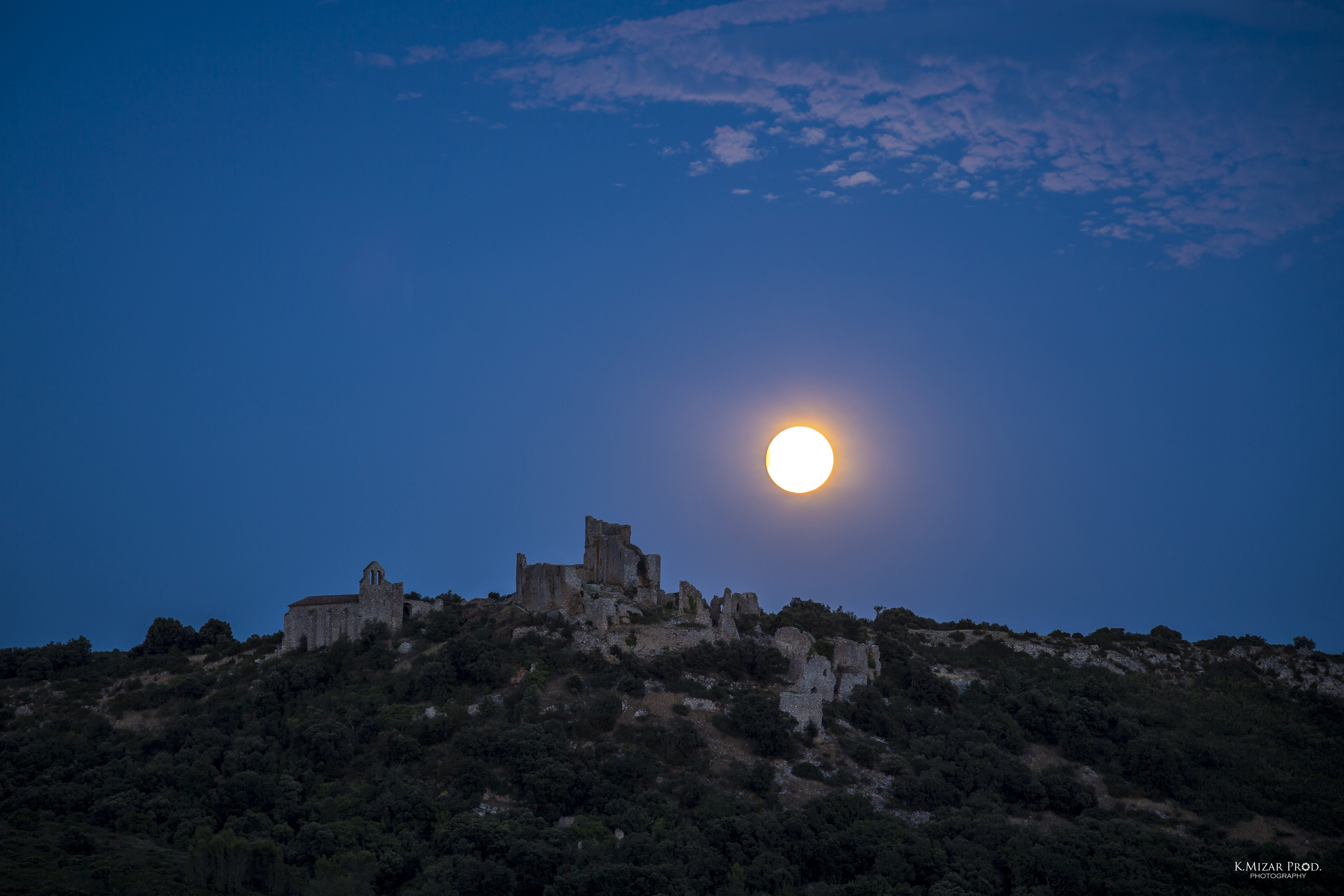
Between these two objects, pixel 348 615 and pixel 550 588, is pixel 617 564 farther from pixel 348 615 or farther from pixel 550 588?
pixel 348 615

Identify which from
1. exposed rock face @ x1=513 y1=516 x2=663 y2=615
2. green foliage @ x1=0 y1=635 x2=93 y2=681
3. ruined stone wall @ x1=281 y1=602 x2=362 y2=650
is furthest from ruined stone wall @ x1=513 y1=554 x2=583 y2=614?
green foliage @ x1=0 y1=635 x2=93 y2=681

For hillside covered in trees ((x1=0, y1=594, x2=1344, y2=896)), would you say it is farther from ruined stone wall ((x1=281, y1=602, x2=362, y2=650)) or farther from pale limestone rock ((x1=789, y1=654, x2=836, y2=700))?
pale limestone rock ((x1=789, y1=654, x2=836, y2=700))

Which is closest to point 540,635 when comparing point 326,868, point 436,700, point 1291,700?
point 436,700

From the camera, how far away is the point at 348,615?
195ft

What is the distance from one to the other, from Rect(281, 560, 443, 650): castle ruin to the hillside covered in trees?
97 centimetres

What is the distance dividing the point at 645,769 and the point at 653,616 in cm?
1288

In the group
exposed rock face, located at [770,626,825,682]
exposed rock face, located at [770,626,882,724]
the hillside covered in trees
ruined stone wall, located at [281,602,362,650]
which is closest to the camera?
the hillside covered in trees

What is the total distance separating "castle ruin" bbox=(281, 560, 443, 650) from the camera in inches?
2329

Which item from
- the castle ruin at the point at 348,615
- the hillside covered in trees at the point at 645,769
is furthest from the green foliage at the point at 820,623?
the castle ruin at the point at 348,615

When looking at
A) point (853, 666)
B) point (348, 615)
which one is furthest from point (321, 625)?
point (853, 666)

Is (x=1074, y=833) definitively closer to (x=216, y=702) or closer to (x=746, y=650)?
(x=746, y=650)

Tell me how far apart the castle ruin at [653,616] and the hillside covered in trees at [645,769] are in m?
0.93

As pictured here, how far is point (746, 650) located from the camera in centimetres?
5628

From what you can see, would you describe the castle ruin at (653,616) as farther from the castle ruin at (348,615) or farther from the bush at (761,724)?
the castle ruin at (348,615)
